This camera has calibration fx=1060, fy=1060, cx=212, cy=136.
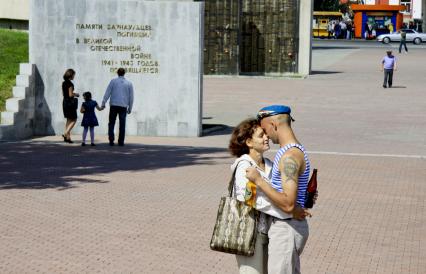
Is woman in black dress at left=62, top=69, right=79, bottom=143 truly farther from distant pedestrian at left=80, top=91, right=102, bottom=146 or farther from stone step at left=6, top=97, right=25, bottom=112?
stone step at left=6, top=97, right=25, bottom=112

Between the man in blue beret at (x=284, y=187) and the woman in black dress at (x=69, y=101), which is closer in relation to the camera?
the man in blue beret at (x=284, y=187)

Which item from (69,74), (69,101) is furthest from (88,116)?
(69,74)

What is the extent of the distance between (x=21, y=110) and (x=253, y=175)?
17.0 metres

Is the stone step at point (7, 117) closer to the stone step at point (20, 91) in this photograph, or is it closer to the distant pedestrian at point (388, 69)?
the stone step at point (20, 91)

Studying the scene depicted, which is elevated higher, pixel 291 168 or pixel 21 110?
pixel 291 168

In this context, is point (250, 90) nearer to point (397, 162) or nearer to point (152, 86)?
point (152, 86)

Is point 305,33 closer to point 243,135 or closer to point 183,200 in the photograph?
point 183,200

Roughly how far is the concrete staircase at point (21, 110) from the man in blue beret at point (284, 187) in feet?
53.1

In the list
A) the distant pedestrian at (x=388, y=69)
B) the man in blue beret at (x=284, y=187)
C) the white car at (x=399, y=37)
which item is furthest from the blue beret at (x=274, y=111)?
the white car at (x=399, y=37)

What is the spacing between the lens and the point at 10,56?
29.0 m

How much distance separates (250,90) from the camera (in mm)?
36844

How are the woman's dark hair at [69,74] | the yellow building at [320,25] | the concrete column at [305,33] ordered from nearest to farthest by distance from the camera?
the woman's dark hair at [69,74]
the concrete column at [305,33]
the yellow building at [320,25]

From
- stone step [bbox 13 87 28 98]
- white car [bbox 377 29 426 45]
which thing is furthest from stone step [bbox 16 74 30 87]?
white car [bbox 377 29 426 45]

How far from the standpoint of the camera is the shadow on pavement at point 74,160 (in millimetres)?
16578
